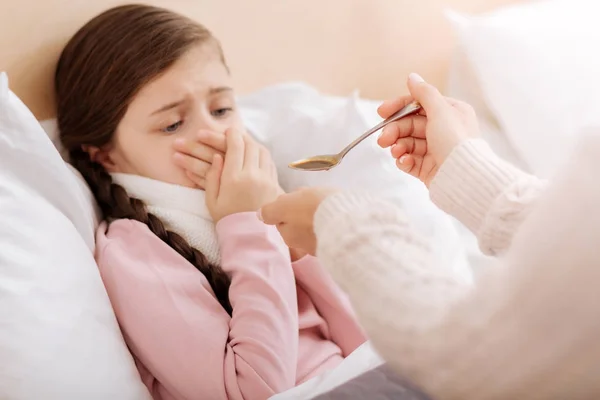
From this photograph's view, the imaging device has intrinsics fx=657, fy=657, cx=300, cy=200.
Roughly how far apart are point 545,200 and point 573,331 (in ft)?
0.28

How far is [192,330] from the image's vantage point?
0.80m

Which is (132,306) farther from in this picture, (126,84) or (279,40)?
(279,40)

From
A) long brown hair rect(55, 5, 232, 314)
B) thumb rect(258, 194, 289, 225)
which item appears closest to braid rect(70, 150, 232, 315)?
long brown hair rect(55, 5, 232, 314)

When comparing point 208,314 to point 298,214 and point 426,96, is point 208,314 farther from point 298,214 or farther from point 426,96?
point 426,96

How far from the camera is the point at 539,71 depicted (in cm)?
127

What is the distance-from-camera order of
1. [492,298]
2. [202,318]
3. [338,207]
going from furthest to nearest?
[202,318] < [338,207] < [492,298]

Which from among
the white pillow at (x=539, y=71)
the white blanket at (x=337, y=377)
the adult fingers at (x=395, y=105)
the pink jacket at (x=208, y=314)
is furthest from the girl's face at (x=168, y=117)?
the white pillow at (x=539, y=71)

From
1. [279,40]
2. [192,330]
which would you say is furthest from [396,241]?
[279,40]

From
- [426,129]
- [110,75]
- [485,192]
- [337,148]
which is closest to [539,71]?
[337,148]

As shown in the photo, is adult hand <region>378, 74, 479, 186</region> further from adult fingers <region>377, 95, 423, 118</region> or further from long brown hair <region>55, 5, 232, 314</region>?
long brown hair <region>55, 5, 232, 314</region>

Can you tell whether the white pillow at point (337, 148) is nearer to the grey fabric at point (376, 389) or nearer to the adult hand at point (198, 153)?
the adult hand at point (198, 153)

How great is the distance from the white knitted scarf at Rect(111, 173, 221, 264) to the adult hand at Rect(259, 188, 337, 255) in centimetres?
27

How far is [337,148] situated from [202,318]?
426 mm

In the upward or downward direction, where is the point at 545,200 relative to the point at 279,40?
upward
